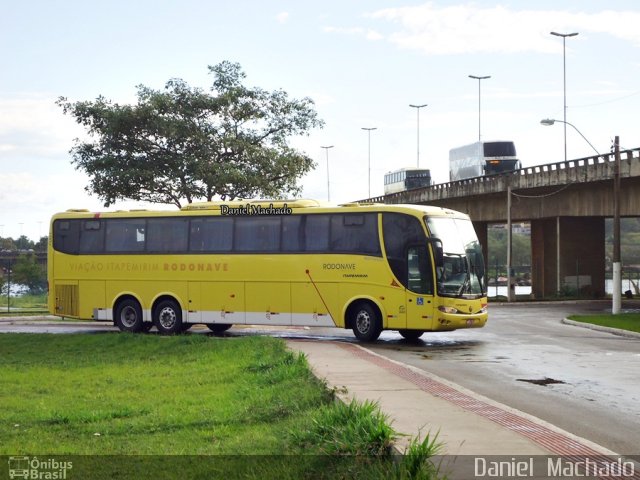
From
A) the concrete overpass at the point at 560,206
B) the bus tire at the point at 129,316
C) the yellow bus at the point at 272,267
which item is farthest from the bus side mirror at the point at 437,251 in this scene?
the concrete overpass at the point at 560,206

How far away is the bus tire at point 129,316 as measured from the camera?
30.9m

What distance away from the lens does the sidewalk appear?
9758mm

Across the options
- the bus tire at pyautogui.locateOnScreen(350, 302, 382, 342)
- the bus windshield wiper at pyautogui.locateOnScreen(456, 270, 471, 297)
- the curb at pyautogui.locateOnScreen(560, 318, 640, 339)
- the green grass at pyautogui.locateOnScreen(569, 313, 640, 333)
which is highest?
the bus windshield wiper at pyautogui.locateOnScreen(456, 270, 471, 297)

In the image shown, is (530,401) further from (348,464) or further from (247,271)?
(247,271)

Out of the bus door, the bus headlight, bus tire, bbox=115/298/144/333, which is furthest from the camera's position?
bus tire, bbox=115/298/144/333

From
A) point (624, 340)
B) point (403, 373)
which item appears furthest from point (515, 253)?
point (403, 373)

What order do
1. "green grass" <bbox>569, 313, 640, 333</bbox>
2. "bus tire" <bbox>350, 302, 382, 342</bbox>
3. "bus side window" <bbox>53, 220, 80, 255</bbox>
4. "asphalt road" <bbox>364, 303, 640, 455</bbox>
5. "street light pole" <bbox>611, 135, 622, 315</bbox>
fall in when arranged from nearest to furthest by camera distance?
"asphalt road" <bbox>364, 303, 640, 455</bbox> < "bus tire" <bbox>350, 302, 382, 342</bbox> < "bus side window" <bbox>53, 220, 80, 255</bbox> < "green grass" <bbox>569, 313, 640, 333</bbox> < "street light pole" <bbox>611, 135, 622, 315</bbox>

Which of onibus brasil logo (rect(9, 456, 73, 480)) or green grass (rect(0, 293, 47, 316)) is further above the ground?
onibus brasil logo (rect(9, 456, 73, 480))

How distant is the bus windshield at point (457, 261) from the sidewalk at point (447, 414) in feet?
25.7

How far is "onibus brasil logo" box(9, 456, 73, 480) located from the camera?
1003cm

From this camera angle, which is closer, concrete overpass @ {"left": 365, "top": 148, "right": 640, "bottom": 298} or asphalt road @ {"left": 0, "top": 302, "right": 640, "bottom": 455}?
asphalt road @ {"left": 0, "top": 302, "right": 640, "bottom": 455}

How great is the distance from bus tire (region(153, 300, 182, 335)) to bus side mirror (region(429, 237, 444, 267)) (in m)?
8.38

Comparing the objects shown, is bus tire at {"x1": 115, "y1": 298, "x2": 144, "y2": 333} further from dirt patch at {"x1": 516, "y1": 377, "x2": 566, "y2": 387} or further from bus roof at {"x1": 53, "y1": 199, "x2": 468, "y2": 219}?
dirt patch at {"x1": 516, "y1": 377, "x2": 566, "y2": 387}

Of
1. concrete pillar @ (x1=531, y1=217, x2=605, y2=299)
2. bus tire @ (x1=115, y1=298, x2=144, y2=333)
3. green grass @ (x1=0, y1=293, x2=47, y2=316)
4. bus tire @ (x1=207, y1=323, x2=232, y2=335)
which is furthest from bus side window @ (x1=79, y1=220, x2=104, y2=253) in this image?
concrete pillar @ (x1=531, y1=217, x2=605, y2=299)
